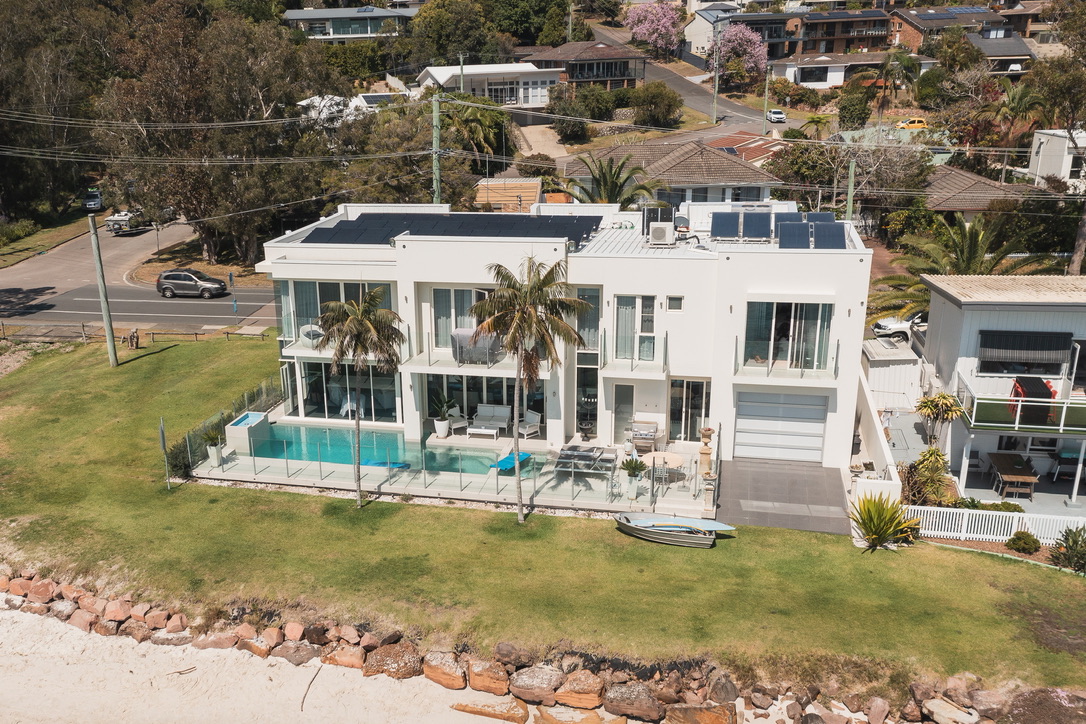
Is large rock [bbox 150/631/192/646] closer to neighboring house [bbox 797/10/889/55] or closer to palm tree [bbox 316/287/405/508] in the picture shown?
palm tree [bbox 316/287/405/508]

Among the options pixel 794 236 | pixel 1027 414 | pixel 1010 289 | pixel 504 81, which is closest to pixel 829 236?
pixel 794 236

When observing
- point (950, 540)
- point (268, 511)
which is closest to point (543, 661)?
point (268, 511)

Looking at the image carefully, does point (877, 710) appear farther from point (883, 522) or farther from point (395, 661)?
point (395, 661)

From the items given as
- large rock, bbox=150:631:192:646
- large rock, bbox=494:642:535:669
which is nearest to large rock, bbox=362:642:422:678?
large rock, bbox=494:642:535:669

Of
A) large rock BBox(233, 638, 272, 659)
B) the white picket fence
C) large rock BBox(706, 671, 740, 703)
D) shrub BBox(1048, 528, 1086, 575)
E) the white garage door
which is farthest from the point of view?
the white garage door

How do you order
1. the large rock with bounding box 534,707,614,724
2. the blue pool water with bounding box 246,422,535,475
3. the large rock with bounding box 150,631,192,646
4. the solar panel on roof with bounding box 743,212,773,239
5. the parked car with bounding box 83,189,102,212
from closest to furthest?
the large rock with bounding box 534,707,614,724 < the large rock with bounding box 150,631,192,646 < the blue pool water with bounding box 246,422,535,475 < the solar panel on roof with bounding box 743,212,773,239 < the parked car with bounding box 83,189,102,212

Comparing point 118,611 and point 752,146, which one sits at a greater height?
point 752,146
